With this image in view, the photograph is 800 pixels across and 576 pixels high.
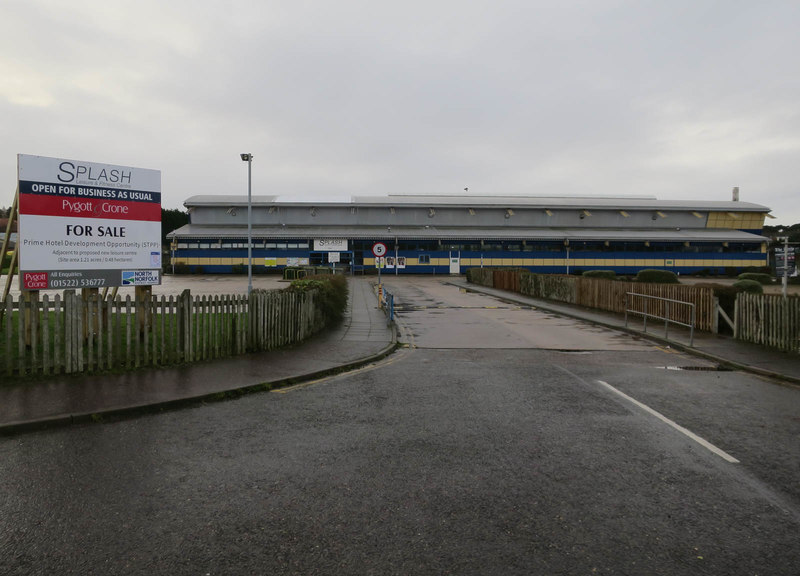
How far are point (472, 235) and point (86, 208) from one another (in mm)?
51039

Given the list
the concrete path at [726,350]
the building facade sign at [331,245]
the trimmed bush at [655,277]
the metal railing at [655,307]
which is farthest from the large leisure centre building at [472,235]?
the concrete path at [726,350]

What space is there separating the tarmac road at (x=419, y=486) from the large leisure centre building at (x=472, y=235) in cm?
4984

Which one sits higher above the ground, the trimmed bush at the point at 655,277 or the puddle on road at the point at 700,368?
the trimmed bush at the point at 655,277

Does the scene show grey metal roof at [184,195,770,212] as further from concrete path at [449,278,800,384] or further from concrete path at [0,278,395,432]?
concrete path at [0,278,395,432]

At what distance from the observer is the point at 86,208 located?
9312mm

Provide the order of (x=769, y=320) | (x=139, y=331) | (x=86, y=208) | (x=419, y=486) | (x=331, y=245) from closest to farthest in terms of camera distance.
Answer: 1. (x=419, y=486)
2. (x=139, y=331)
3. (x=86, y=208)
4. (x=769, y=320)
5. (x=331, y=245)

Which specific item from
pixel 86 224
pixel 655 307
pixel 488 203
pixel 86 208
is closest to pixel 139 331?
pixel 86 224

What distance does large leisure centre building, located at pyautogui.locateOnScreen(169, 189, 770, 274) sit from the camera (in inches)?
2226

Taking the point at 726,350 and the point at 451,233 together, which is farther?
the point at 451,233

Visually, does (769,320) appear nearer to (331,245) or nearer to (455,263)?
(455,263)

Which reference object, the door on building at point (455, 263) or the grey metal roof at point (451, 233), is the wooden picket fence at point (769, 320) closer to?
the grey metal roof at point (451, 233)

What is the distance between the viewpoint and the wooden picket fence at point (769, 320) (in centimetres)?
1139

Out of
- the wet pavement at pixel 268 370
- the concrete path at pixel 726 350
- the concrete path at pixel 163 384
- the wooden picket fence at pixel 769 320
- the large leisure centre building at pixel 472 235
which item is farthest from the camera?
the large leisure centre building at pixel 472 235

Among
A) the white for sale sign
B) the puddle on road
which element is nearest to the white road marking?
the puddle on road
